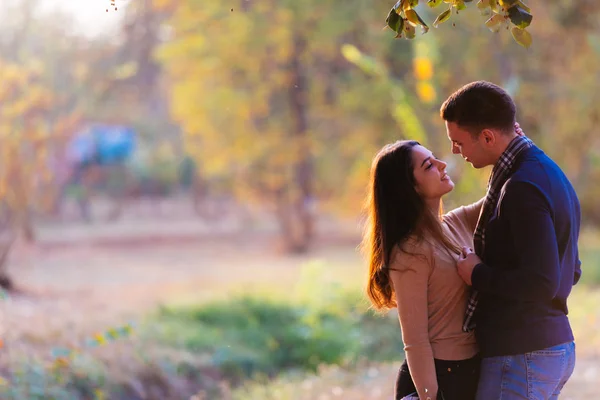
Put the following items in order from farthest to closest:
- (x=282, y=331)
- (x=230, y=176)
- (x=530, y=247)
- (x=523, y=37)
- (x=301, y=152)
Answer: (x=230, y=176) < (x=301, y=152) < (x=282, y=331) < (x=523, y=37) < (x=530, y=247)

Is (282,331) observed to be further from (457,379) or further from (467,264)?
(467,264)

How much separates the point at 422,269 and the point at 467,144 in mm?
390

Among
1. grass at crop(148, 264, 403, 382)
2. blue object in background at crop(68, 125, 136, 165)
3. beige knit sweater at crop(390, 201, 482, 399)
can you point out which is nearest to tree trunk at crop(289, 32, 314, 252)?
blue object in background at crop(68, 125, 136, 165)

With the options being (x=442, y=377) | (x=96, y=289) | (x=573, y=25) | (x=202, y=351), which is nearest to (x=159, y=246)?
(x=96, y=289)

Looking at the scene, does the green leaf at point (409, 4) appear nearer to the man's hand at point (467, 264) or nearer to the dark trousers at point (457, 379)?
the man's hand at point (467, 264)

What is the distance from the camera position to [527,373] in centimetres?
227

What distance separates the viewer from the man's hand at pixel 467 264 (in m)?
2.30

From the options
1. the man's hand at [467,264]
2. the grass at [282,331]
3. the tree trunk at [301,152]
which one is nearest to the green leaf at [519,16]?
the man's hand at [467,264]

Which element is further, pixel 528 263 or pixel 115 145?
pixel 115 145

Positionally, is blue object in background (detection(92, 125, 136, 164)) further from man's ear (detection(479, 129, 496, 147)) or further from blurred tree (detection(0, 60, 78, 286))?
man's ear (detection(479, 129, 496, 147))

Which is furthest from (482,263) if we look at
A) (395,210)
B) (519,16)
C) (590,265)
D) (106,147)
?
(106,147)

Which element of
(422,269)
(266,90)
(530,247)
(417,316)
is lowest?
(417,316)

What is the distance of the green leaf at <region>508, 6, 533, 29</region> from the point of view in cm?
251

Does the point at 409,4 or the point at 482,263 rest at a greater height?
the point at 409,4
